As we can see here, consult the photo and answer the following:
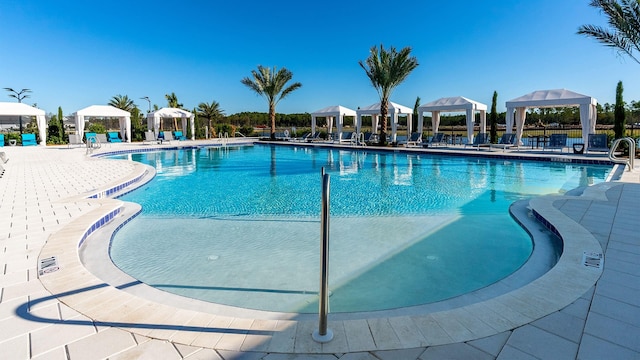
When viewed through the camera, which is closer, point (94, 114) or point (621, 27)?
point (621, 27)

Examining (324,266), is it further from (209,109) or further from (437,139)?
(209,109)

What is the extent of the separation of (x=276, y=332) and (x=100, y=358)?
972 mm

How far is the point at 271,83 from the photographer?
2589 cm

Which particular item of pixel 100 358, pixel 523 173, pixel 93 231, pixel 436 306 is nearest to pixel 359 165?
pixel 523 173

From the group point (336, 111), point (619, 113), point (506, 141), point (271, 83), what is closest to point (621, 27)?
point (619, 113)

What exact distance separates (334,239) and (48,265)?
3193mm

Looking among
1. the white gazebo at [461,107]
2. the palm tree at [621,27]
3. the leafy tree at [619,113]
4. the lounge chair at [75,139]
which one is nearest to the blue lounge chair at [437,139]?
the white gazebo at [461,107]

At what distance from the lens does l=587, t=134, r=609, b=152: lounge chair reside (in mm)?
13303

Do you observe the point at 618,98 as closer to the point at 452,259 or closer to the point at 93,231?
the point at 452,259

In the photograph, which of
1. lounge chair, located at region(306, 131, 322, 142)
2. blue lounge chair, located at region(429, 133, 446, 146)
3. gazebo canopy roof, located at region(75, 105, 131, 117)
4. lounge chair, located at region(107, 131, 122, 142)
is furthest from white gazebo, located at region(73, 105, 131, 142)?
blue lounge chair, located at region(429, 133, 446, 146)

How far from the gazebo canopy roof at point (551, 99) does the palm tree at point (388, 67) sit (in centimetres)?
551

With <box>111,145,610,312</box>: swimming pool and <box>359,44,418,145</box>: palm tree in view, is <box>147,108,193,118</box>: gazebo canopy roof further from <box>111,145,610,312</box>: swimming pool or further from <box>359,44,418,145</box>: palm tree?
<box>111,145,610,312</box>: swimming pool

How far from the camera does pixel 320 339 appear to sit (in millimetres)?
2047

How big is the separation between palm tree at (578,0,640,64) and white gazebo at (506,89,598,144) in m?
2.99
